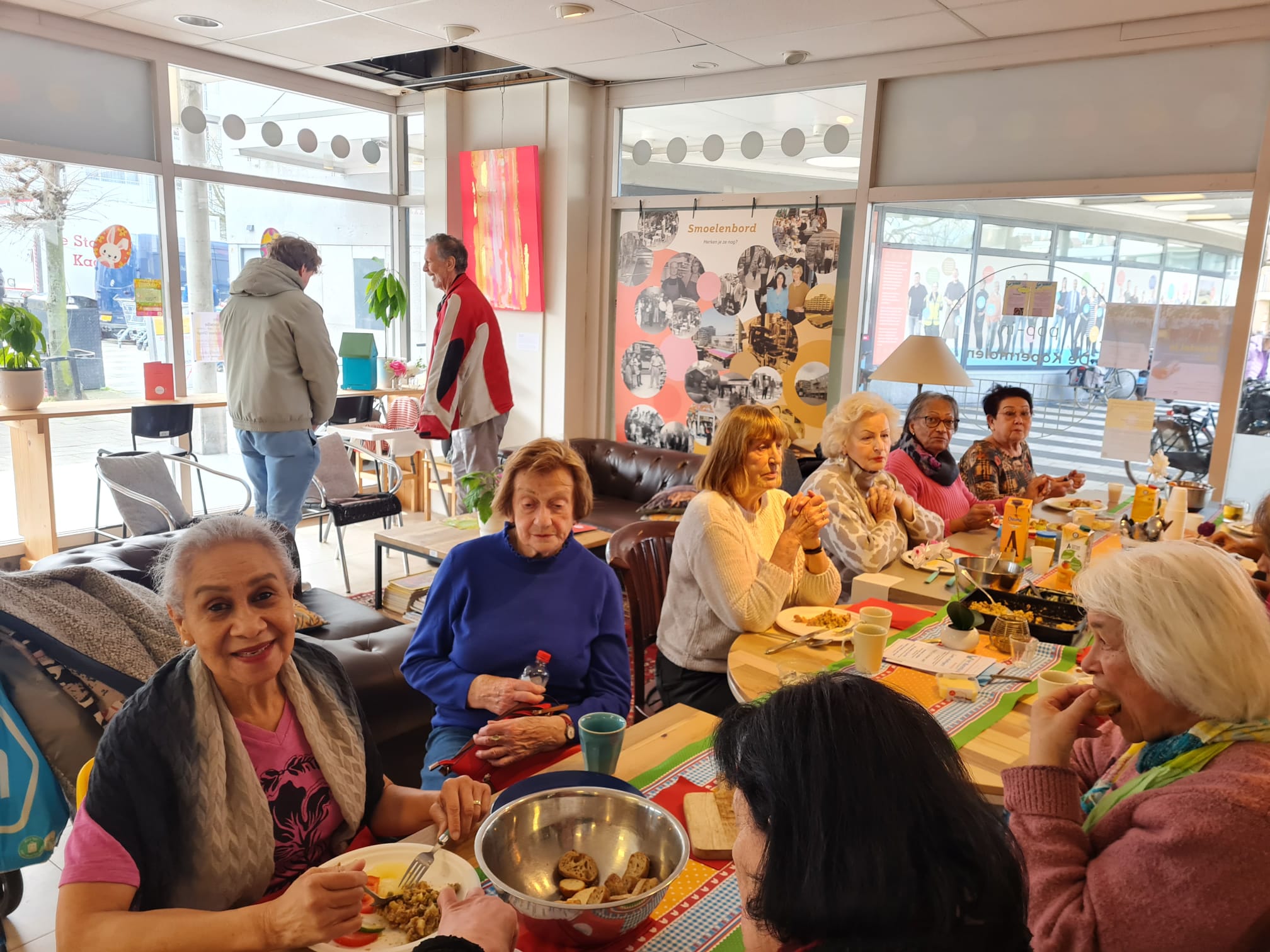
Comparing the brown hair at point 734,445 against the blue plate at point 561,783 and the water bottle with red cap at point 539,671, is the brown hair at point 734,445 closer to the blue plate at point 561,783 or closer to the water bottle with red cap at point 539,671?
the water bottle with red cap at point 539,671

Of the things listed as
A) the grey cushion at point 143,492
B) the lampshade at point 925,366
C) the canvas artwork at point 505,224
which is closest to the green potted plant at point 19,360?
the grey cushion at point 143,492

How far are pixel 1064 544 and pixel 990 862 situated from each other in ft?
9.32

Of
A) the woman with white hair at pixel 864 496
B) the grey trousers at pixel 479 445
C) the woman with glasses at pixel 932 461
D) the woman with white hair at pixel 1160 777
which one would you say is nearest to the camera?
the woman with white hair at pixel 1160 777

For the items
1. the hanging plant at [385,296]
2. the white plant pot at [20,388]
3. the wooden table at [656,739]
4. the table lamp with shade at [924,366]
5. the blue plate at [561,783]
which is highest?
the hanging plant at [385,296]

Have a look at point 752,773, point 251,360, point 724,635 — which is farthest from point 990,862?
point 251,360

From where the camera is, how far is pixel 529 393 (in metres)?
6.87

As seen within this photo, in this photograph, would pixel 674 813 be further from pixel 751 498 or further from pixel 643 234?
pixel 643 234

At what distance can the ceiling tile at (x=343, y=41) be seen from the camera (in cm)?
491

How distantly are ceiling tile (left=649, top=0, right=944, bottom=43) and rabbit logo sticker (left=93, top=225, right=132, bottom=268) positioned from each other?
373cm

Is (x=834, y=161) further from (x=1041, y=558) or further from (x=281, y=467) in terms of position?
(x=281, y=467)

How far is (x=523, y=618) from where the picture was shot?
2086mm

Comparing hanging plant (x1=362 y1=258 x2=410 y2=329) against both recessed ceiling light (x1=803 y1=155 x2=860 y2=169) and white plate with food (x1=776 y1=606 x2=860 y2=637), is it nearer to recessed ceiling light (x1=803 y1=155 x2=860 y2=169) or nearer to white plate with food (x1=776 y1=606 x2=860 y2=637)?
recessed ceiling light (x1=803 y1=155 x2=860 y2=169)

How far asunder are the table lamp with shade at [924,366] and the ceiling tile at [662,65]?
7.13ft

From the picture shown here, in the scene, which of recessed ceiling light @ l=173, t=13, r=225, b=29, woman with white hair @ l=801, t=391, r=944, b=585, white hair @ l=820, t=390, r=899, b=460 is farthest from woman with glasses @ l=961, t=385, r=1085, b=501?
recessed ceiling light @ l=173, t=13, r=225, b=29
